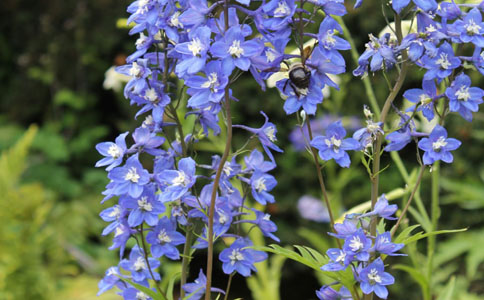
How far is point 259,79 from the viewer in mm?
795

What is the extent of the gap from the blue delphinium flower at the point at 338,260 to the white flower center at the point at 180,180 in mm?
234

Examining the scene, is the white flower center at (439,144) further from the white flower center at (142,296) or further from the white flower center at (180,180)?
the white flower center at (142,296)

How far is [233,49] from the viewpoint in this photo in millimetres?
756

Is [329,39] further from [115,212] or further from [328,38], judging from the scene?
[115,212]

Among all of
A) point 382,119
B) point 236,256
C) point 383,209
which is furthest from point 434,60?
point 236,256

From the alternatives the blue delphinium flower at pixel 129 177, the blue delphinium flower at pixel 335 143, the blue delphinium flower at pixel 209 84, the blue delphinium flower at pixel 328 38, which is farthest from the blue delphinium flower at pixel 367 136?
the blue delphinium flower at pixel 129 177

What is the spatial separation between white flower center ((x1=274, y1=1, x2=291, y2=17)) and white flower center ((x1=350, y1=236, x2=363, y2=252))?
33cm

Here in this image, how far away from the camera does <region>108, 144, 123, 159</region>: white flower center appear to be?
877mm

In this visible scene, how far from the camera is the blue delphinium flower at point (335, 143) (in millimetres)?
848

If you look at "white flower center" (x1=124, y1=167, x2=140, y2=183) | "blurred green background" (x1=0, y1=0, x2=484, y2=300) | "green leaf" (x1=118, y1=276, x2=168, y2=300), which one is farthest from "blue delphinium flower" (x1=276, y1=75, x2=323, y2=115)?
"blurred green background" (x1=0, y1=0, x2=484, y2=300)

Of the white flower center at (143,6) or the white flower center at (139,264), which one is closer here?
the white flower center at (143,6)

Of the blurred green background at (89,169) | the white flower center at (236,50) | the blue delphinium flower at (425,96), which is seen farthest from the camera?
the blurred green background at (89,169)

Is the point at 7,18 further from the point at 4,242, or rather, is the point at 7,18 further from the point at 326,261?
the point at 326,261

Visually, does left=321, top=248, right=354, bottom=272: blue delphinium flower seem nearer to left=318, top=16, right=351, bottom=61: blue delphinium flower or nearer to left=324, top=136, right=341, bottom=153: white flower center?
left=324, top=136, right=341, bottom=153: white flower center
